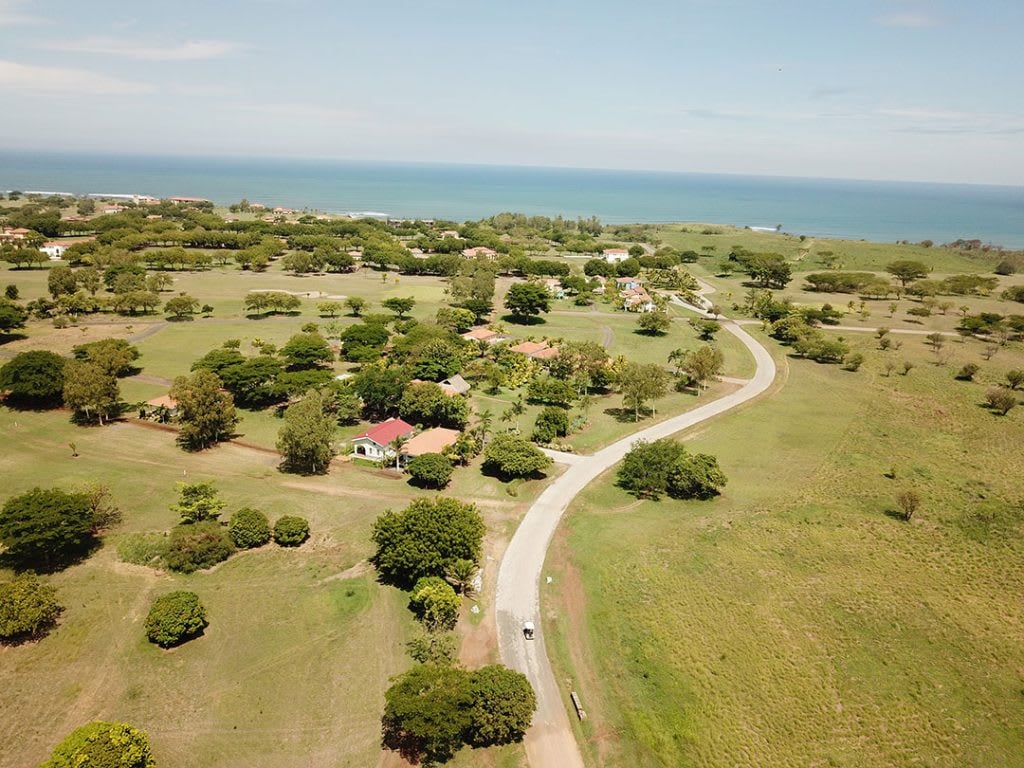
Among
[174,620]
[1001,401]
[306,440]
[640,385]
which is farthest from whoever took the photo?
[1001,401]

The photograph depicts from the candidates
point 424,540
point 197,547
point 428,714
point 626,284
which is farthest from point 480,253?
point 428,714

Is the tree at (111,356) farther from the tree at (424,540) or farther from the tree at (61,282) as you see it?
the tree at (424,540)

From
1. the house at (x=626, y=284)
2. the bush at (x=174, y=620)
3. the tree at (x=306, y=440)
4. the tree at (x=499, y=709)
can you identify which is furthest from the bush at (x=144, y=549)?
the house at (x=626, y=284)

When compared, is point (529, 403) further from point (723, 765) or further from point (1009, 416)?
point (1009, 416)

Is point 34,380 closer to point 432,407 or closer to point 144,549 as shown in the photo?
point 144,549

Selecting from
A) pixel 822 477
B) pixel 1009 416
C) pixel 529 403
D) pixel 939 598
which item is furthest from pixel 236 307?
pixel 1009 416

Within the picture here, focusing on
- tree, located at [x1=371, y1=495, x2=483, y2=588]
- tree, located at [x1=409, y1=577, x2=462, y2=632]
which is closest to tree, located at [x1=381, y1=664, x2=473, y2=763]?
tree, located at [x1=409, y1=577, x2=462, y2=632]
